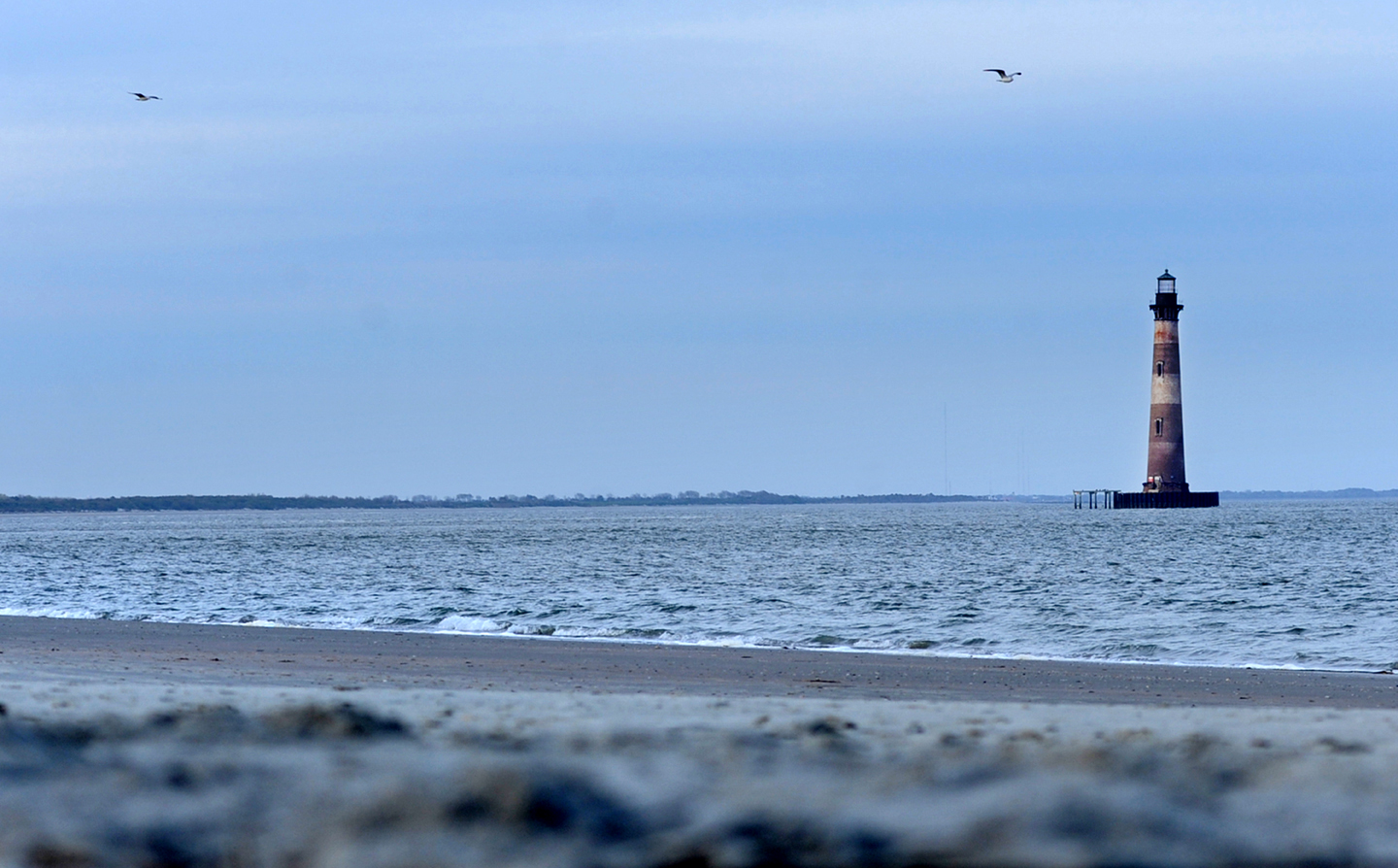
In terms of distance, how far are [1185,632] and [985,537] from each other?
57.0 metres

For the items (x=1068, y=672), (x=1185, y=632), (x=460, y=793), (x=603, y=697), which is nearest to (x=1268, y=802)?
(x=460, y=793)

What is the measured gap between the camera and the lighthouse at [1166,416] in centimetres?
10725

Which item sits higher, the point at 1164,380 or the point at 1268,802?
the point at 1164,380

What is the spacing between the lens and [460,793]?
408 centimetres

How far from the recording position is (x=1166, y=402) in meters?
108

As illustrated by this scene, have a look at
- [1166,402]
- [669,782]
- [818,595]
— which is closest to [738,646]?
[818,595]

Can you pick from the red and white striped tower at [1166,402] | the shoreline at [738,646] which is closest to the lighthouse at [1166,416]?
the red and white striped tower at [1166,402]

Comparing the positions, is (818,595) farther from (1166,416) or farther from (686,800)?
(1166,416)

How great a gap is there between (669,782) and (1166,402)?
359ft

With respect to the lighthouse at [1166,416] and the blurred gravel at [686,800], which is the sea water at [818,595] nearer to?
the blurred gravel at [686,800]

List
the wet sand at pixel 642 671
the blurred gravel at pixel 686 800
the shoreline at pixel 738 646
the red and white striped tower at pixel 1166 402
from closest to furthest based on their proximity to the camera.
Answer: the blurred gravel at pixel 686 800 → the wet sand at pixel 642 671 → the shoreline at pixel 738 646 → the red and white striped tower at pixel 1166 402

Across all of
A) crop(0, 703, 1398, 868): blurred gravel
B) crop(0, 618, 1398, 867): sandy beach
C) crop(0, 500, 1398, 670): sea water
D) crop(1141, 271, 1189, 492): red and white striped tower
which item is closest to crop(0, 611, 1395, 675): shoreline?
crop(0, 500, 1398, 670): sea water

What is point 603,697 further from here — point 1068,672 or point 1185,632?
point 1185,632

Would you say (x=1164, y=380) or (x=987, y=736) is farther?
(x=1164, y=380)
